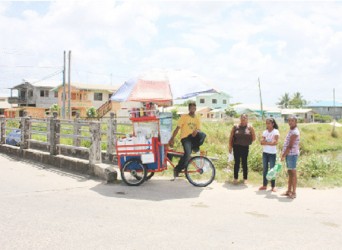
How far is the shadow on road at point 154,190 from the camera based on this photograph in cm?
797

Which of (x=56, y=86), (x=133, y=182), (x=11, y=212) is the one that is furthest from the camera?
(x=56, y=86)

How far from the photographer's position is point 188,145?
9000 mm

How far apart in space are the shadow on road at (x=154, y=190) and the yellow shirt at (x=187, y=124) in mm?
1136

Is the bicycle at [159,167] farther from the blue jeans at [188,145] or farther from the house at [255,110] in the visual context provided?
the house at [255,110]

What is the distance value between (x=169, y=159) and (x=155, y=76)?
76.6 inches

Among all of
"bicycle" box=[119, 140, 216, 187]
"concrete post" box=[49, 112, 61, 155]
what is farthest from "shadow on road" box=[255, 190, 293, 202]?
"concrete post" box=[49, 112, 61, 155]

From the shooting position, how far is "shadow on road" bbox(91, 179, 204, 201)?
26.1ft

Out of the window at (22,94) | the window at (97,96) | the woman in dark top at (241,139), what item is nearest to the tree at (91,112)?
the window at (97,96)

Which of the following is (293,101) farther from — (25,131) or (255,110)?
(25,131)

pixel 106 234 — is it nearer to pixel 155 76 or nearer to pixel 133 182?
pixel 133 182

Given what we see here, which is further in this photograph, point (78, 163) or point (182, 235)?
point (78, 163)

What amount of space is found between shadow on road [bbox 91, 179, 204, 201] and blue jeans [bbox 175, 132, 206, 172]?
0.49 metres

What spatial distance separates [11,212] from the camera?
257 inches

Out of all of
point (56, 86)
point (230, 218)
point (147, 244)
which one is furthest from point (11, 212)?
point (56, 86)
